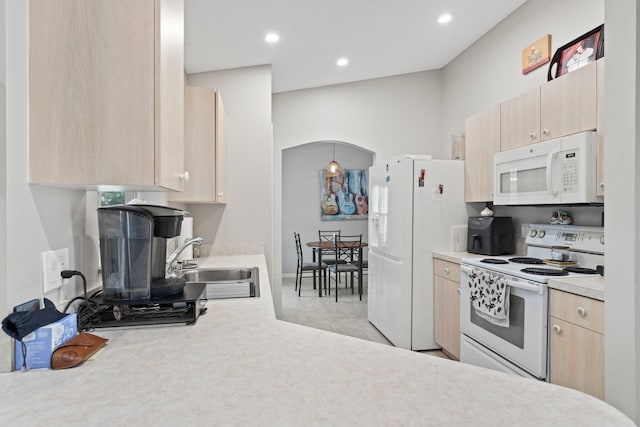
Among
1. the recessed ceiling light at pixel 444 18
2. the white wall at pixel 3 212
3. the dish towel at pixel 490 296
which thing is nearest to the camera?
the white wall at pixel 3 212

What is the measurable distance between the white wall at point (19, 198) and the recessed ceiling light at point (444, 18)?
3173 mm

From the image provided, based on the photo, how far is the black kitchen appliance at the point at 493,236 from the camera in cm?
323

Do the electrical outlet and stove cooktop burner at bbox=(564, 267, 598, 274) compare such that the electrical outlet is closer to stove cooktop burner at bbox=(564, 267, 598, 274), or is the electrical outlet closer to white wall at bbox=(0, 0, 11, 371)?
white wall at bbox=(0, 0, 11, 371)

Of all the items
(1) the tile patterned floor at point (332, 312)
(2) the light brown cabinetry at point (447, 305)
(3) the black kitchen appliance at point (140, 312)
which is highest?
(3) the black kitchen appliance at point (140, 312)

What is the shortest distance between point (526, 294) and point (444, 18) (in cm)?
247

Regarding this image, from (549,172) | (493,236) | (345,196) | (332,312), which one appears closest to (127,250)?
(549,172)

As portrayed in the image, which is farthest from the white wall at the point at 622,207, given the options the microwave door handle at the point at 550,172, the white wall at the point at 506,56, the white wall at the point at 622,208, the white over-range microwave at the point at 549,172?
the white wall at the point at 506,56

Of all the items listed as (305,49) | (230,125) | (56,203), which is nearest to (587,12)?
(305,49)

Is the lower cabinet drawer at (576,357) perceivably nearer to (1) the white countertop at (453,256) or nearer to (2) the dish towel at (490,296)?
(2) the dish towel at (490,296)

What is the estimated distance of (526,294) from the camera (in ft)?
7.33

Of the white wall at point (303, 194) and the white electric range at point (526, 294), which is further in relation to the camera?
the white wall at point (303, 194)

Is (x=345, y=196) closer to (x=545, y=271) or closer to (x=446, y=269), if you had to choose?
(x=446, y=269)

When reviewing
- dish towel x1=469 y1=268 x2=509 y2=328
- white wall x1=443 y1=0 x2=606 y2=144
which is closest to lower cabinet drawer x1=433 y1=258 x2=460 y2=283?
dish towel x1=469 y1=268 x2=509 y2=328

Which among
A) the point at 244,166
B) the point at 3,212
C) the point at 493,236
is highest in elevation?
the point at 244,166
